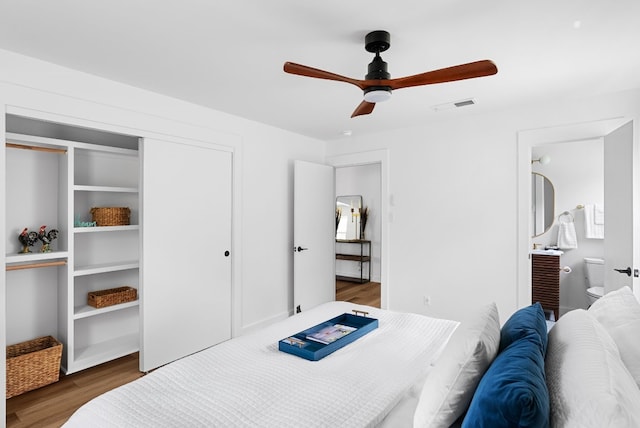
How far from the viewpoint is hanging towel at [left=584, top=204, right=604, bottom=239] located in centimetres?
425

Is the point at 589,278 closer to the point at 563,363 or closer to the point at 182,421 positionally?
the point at 563,363

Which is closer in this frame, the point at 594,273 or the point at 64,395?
the point at 64,395

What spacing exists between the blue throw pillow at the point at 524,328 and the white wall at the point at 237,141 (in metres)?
2.82

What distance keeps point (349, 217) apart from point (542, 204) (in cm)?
333

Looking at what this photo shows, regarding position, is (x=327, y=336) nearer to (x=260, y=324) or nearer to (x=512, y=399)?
(x=512, y=399)

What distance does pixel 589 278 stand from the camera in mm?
4188

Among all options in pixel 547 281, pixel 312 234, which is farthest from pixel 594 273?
pixel 312 234

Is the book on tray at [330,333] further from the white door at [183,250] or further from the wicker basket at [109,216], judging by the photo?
the wicker basket at [109,216]

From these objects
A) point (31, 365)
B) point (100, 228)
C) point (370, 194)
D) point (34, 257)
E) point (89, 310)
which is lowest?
point (31, 365)

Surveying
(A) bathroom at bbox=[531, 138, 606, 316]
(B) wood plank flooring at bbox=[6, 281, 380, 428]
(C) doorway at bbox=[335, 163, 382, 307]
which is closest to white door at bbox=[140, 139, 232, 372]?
(B) wood plank flooring at bbox=[6, 281, 380, 428]

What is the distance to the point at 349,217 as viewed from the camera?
275 inches

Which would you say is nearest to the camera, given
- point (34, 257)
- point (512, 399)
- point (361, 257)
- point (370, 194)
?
point (512, 399)

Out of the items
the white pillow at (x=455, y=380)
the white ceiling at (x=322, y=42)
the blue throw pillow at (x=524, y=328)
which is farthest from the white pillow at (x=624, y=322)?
the white ceiling at (x=322, y=42)

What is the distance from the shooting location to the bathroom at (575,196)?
170 inches
